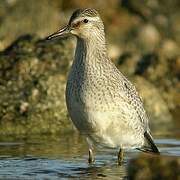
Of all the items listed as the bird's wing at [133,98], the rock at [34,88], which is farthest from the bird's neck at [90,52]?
the rock at [34,88]

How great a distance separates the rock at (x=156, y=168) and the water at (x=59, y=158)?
4.58ft

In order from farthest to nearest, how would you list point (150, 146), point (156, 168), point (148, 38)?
point (148, 38) < point (150, 146) < point (156, 168)

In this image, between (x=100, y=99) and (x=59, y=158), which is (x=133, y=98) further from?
(x=59, y=158)

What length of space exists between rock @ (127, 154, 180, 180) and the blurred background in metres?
0.01

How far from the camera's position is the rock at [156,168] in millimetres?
8555

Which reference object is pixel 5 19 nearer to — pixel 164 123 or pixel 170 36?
pixel 170 36

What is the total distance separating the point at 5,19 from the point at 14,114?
295 inches

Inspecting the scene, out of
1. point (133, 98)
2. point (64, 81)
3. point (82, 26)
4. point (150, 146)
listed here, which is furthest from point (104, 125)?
point (64, 81)

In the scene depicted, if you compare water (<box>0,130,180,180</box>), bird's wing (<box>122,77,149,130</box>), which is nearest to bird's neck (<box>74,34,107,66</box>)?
bird's wing (<box>122,77,149,130</box>)

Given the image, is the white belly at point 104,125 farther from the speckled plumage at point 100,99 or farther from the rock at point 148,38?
the rock at point 148,38

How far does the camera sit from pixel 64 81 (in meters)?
15.4

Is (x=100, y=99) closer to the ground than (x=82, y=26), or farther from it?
closer to the ground

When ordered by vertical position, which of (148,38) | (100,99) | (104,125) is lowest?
(104,125)

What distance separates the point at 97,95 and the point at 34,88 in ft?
13.9
